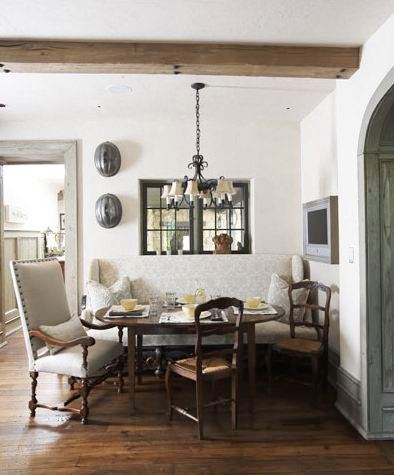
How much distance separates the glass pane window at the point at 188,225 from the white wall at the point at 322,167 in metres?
0.80

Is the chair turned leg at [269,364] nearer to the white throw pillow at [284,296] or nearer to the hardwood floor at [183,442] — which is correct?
the hardwood floor at [183,442]

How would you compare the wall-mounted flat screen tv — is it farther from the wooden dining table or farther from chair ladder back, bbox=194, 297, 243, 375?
chair ladder back, bbox=194, 297, 243, 375

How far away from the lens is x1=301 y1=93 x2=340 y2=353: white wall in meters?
3.52

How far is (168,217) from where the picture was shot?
466 cm

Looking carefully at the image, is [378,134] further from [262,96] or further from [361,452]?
[361,452]

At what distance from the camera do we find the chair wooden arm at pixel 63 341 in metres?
2.74

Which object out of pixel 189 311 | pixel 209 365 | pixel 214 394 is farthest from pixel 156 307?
pixel 214 394

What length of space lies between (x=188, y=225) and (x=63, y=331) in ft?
7.09

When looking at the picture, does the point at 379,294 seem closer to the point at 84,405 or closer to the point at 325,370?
the point at 325,370

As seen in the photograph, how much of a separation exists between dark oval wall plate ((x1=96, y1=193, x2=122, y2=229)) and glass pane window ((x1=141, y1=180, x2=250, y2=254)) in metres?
0.37

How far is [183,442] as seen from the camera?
2531 mm

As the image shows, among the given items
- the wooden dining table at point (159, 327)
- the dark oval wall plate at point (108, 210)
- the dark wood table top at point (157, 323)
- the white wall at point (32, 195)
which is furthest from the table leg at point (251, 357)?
the white wall at point (32, 195)

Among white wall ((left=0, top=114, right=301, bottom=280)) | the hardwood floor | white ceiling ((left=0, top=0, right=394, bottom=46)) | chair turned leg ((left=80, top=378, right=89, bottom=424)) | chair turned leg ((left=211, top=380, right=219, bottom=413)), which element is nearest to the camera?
white ceiling ((left=0, top=0, right=394, bottom=46))

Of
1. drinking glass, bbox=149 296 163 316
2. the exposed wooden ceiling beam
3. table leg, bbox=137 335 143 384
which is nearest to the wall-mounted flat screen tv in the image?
the exposed wooden ceiling beam
